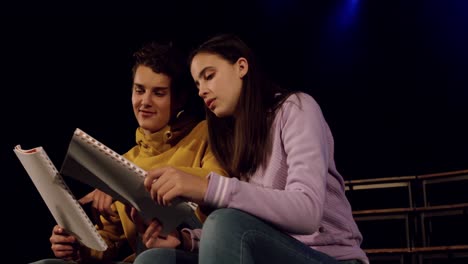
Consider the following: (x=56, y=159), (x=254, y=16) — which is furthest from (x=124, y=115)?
(x=254, y=16)

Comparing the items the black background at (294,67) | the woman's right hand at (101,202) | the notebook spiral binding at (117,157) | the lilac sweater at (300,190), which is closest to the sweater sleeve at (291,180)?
the lilac sweater at (300,190)

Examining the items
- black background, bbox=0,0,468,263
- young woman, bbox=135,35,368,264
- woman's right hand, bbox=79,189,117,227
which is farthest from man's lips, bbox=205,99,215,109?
black background, bbox=0,0,468,263

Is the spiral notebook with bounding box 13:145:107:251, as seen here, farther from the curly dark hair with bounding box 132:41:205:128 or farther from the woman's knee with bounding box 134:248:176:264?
the curly dark hair with bounding box 132:41:205:128

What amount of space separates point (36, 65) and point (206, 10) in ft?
3.56

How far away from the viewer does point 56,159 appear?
2936 mm

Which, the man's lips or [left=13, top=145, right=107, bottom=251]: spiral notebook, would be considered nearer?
[left=13, top=145, right=107, bottom=251]: spiral notebook

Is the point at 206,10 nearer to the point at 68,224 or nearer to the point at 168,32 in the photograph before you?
the point at 168,32

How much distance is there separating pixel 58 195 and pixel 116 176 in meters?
0.19

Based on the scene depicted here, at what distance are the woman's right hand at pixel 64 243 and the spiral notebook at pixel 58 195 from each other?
3.3 inches

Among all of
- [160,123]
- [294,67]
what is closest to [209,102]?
[160,123]

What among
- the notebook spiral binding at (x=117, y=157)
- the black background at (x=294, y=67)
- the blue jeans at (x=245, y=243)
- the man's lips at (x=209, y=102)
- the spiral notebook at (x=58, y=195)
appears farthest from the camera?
the black background at (x=294, y=67)

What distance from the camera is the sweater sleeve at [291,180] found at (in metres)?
0.92

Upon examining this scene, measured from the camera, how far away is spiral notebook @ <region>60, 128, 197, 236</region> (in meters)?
0.99

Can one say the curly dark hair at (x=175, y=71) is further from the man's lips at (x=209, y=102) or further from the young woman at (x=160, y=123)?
the man's lips at (x=209, y=102)
